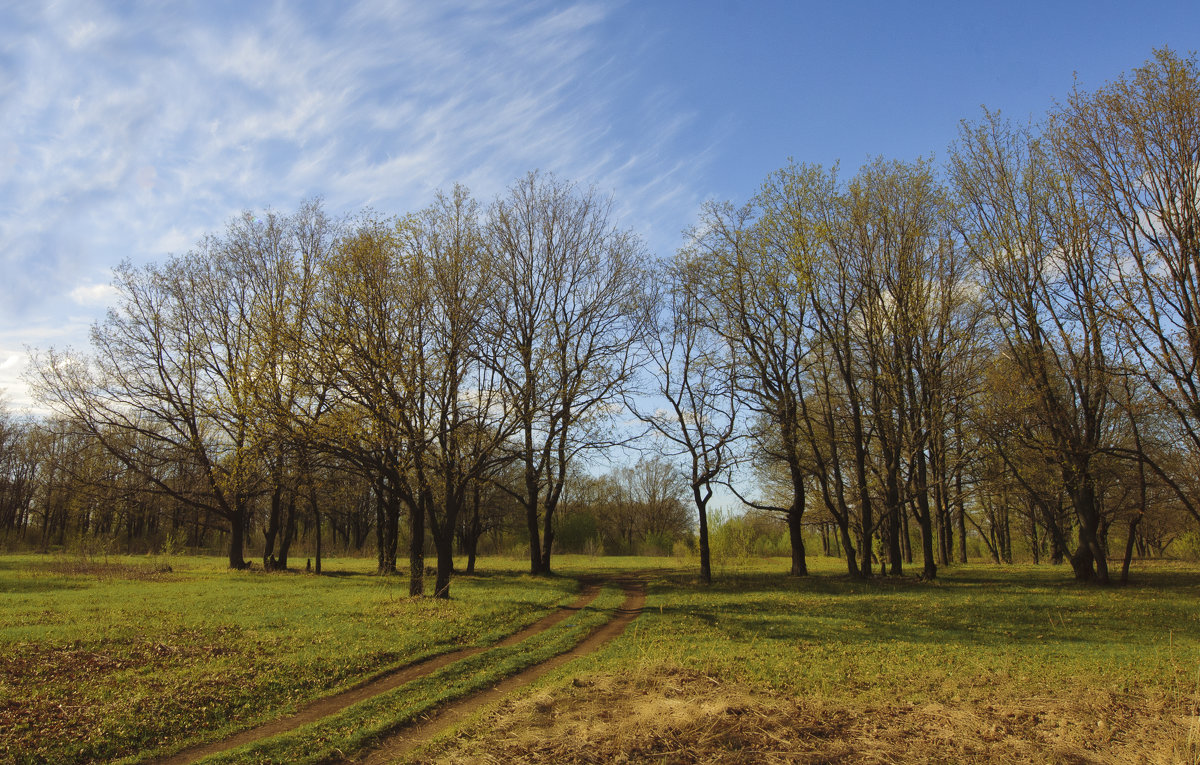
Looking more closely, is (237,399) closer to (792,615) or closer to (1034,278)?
(792,615)

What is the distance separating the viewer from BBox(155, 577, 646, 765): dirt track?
7.28 metres

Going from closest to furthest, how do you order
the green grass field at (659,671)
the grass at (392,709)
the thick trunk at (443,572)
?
the green grass field at (659,671), the grass at (392,709), the thick trunk at (443,572)

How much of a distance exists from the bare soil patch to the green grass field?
0.11 ft

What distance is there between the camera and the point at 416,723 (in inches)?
322

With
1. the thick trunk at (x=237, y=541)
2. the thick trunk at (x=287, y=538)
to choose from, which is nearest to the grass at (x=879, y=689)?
the thick trunk at (x=287, y=538)

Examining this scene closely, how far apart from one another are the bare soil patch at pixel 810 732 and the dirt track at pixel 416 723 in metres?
0.76

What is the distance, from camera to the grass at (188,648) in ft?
25.2

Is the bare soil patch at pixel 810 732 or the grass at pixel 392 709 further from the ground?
the bare soil patch at pixel 810 732

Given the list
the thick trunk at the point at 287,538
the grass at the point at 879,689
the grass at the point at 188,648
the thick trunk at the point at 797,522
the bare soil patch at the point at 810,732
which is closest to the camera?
the bare soil patch at the point at 810,732

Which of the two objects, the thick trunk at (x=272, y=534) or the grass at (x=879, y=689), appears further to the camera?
the thick trunk at (x=272, y=534)

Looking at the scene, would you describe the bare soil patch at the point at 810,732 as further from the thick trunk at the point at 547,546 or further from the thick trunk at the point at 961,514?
the thick trunk at the point at 961,514

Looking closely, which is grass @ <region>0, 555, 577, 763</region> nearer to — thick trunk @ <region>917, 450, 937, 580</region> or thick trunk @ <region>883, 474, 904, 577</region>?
thick trunk @ <region>883, 474, 904, 577</region>

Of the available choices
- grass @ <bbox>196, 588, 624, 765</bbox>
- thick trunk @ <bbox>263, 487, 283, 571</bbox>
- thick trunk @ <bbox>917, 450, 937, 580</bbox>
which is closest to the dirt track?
grass @ <bbox>196, 588, 624, 765</bbox>

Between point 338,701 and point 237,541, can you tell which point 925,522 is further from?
point 237,541
